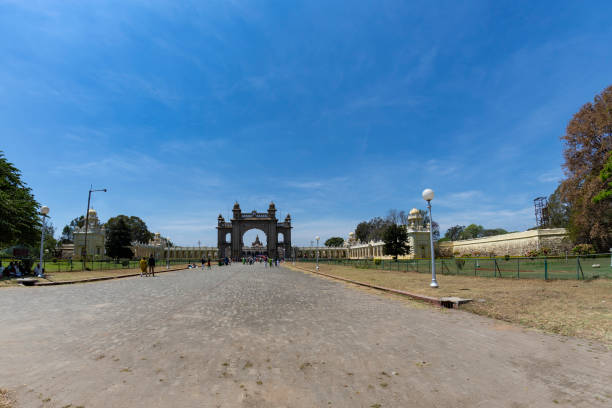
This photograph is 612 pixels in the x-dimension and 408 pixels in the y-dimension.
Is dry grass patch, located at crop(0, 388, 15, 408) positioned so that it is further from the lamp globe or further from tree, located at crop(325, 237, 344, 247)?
tree, located at crop(325, 237, 344, 247)

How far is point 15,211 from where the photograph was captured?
22.0 metres

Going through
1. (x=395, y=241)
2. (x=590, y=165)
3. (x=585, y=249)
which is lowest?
(x=585, y=249)

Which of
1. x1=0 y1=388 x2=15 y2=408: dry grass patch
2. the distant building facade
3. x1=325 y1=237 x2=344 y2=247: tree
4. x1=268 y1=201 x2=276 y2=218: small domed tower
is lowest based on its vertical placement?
x1=325 y1=237 x2=344 y2=247: tree

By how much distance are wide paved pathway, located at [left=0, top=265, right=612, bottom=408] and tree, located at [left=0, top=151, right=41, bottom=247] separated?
19072 millimetres

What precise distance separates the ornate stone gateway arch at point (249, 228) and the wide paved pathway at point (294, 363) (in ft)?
271

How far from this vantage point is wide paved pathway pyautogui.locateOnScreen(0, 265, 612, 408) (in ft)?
10.6

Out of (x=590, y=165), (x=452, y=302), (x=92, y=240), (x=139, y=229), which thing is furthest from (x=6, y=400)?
(x=139, y=229)

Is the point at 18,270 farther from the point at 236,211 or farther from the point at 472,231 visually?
the point at 472,231

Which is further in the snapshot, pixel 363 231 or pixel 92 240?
pixel 363 231

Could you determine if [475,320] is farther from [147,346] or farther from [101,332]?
[101,332]

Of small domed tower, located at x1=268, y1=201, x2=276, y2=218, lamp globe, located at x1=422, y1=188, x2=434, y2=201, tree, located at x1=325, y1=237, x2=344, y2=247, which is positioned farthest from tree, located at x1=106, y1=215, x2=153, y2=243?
lamp globe, located at x1=422, y1=188, x2=434, y2=201

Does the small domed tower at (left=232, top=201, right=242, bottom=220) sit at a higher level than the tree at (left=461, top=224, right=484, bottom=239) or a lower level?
higher

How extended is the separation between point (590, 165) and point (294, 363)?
38244 millimetres

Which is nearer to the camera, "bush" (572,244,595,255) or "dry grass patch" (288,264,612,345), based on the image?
"dry grass patch" (288,264,612,345)
